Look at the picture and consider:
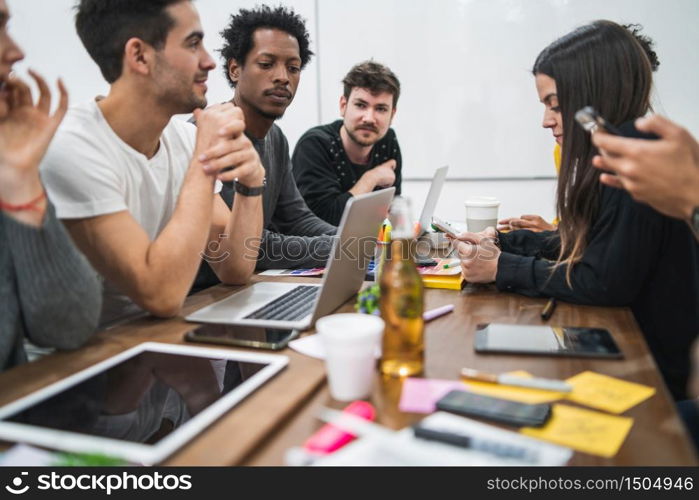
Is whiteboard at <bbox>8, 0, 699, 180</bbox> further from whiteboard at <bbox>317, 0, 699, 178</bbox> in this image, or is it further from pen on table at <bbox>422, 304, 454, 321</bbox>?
pen on table at <bbox>422, 304, 454, 321</bbox>

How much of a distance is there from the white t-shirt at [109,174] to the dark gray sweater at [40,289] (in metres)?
0.20

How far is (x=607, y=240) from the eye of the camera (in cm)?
114

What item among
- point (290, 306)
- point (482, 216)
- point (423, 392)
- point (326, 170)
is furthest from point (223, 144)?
point (326, 170)

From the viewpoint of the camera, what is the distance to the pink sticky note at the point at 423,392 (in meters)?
0.69

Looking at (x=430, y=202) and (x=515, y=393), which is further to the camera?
(x=430, y=202)

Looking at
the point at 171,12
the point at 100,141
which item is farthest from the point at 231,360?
the point at 171,12

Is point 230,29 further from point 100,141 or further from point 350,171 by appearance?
point 100,141

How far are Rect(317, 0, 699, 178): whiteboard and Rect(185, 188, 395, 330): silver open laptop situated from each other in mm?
2473

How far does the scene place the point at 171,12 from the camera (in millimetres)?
1318

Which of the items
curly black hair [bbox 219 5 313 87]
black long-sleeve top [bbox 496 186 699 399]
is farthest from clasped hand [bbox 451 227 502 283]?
curly black hair [bbox 219 5 313 87]

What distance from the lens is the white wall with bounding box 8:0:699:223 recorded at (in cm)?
316

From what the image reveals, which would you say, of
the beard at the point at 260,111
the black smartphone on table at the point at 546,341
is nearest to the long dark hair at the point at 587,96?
the black smartphone on table at the point at 546,341

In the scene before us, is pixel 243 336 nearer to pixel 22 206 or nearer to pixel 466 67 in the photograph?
pixel 22 206

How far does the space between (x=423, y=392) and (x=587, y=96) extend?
0.85m
